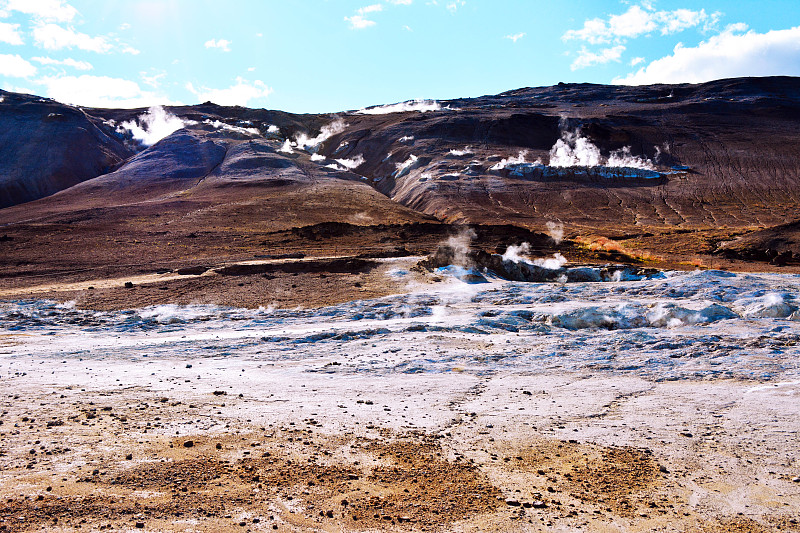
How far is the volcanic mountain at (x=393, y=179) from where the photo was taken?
3559 cm

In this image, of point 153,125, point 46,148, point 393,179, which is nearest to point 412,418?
point 393,179

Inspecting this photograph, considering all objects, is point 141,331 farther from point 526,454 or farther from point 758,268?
point 758,268

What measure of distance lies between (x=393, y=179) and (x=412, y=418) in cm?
5921

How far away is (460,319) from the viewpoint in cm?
1662

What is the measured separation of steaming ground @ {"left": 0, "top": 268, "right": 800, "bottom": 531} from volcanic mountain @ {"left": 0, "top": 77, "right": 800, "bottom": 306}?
14.9 metres

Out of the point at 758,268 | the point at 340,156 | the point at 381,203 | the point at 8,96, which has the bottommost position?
the point at 758,268

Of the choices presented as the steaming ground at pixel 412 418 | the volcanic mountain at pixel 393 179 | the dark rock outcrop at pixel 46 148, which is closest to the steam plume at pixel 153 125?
the volcanic mountain at pixel 393 179

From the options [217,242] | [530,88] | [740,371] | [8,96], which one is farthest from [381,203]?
[530,88]

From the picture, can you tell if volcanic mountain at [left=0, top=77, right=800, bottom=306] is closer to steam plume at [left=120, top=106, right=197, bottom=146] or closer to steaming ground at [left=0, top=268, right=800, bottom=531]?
steam plume at [left=120, top=106, right=197, bottom=146]

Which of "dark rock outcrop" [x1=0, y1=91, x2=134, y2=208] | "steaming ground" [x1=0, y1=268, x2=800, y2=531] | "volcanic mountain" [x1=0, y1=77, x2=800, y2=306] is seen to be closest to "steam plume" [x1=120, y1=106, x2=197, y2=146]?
"volcanic mountain" [x1=0, y1=77, x2=800, y2=306]

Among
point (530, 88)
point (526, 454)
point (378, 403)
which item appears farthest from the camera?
point (530, 88)

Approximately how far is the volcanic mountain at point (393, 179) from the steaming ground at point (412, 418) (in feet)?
49.0

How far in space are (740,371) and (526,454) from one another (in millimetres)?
7142

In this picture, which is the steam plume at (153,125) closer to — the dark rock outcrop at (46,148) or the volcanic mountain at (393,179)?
the volcanic mountain at (393,179)
